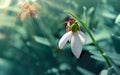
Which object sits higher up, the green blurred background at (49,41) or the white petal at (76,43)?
the green blurred background at (49,41)

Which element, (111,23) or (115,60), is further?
(111,23)

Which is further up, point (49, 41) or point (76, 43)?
point (49, 41)

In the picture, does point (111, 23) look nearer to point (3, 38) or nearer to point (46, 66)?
point (46, 66)

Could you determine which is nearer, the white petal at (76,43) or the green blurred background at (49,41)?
the white petal at (76,43)

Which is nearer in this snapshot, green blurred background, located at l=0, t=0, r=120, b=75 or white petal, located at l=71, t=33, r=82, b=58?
white petal, located at l=71, t=33, r=82, b=58

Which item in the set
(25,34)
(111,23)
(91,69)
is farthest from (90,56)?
(25,34)

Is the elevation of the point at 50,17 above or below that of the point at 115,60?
above

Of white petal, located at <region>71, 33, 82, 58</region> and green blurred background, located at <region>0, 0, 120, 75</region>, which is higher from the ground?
green blurred background, located at <region>0, 0, 120, 75</region>

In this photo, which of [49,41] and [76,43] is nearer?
[76,43]
